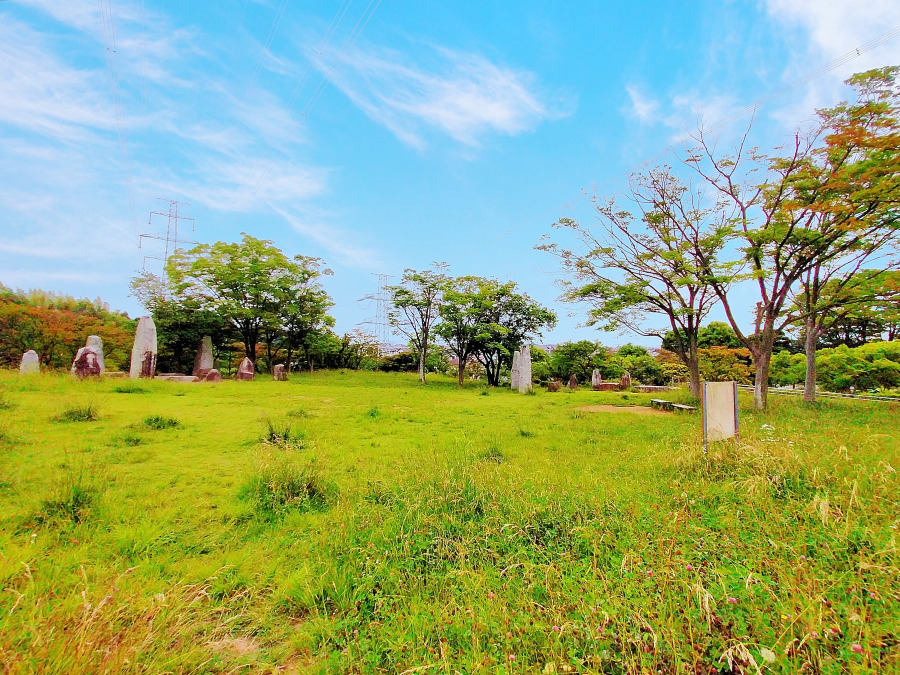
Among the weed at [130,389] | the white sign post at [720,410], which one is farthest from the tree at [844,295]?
the weed at [130,389]

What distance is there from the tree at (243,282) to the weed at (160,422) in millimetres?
14473

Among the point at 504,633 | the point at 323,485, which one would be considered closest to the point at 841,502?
the point at 504,633

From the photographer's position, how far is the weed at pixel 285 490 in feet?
13.2

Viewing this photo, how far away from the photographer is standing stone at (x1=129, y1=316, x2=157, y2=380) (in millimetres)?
15383

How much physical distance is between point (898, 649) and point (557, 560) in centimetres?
166

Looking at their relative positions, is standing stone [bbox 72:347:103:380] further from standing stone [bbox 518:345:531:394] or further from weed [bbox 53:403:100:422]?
standing stone [bbox 518:345:531:394]

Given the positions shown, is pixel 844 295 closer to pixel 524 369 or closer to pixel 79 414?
pixel 524 369

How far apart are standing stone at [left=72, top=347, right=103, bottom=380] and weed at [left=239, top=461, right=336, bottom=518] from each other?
11997 mm

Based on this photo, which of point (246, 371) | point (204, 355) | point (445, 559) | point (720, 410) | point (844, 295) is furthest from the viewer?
point (204, 355)

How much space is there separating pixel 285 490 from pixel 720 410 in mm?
6155

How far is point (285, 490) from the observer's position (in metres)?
4.23

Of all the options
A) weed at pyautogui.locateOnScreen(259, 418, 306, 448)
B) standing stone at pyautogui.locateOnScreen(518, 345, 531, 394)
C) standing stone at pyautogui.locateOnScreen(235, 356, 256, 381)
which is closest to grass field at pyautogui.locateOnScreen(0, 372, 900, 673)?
weed at pyautogui.locateOnScreen(259, 418, 306, 448)

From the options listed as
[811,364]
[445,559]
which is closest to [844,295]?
[811,364]

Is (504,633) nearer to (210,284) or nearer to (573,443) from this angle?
(573,443)
